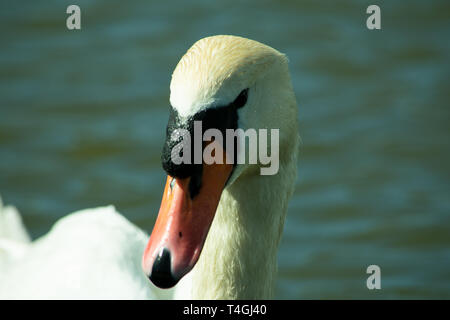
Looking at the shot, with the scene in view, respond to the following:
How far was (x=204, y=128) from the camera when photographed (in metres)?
2.80

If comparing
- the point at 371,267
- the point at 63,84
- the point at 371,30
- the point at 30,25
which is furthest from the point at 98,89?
the point at 371,267

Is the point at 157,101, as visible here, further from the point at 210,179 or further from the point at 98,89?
the point at 210,179

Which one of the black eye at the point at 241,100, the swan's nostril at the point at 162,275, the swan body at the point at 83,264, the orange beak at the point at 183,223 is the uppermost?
the black eye at the point at 241,100

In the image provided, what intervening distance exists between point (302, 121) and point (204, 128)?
4318 millimetres

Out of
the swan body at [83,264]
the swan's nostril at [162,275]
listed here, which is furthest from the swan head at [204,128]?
the swan body at [83,264]

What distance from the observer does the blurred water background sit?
6.15 m

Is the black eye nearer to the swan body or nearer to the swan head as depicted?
the swan head

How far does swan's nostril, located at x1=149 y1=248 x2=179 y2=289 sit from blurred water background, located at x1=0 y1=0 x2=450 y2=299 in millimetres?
3110

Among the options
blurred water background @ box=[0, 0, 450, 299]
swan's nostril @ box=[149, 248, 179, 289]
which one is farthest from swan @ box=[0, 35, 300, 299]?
blurred water background @ box=[0, 0, 450, 299]

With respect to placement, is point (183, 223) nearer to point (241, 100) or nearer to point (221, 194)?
point (221, 194)

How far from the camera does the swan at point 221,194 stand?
2.81 metres

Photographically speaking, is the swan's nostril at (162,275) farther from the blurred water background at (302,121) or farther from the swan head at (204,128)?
the blurred water background at (302,121)

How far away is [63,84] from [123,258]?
352 cm

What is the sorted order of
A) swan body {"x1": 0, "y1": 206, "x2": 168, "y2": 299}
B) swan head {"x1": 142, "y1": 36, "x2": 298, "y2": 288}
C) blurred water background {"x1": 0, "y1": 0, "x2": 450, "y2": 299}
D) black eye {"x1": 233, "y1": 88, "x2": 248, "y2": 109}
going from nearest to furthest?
swan head {"x1": 142, "y1": 36, "x2": 298, "y2": 288}, black eye {"x1": 233, "y1": 88, "x2": 248, "y2": 109}, swan body {"x1": 0, "y1": 206, "x2": 168, "y2": 299}, blurred water background {"x1": 0, "y1": 0, "x2": 450, "y2": 299}
